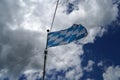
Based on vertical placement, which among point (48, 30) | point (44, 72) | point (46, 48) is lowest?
point (44, 72)

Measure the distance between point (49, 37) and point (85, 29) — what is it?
5181mm

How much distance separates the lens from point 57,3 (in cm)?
3180

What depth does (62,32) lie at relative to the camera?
34.7m

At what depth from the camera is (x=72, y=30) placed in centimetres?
3403

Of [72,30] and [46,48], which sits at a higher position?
[72,30]

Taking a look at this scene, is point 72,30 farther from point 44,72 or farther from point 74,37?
point 44,72

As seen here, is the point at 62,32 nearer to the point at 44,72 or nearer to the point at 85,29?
the point at 85,29

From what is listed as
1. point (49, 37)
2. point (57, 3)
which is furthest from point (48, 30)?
point (57, 3)

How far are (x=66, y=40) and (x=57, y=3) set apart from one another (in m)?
5.53

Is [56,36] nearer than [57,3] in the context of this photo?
No

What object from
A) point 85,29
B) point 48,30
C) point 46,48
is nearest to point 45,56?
point 46,48

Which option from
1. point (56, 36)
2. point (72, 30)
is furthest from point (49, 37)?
point (72, 30)

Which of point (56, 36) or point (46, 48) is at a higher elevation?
point (56, 36)

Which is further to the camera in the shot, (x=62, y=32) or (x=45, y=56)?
(x=62, y=32)
